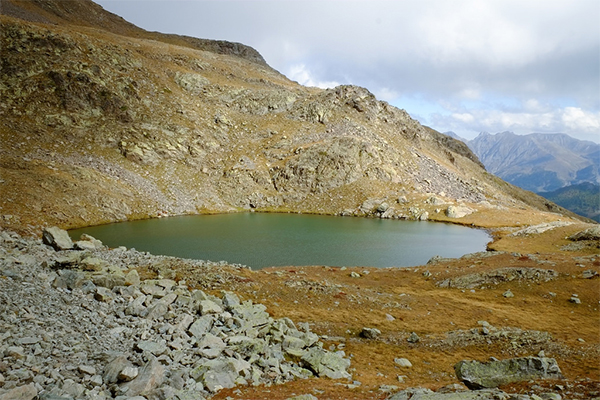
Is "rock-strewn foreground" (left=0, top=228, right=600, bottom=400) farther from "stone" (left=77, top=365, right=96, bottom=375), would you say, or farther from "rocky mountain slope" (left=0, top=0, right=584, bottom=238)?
"rocky mountain slope" (left=0, top=0, right=584, bottom=238)

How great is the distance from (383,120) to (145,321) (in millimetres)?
130112

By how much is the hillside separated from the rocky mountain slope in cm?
60

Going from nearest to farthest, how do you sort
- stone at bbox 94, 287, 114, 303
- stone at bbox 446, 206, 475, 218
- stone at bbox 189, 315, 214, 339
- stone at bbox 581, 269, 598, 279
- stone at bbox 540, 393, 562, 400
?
stone at bbox 540, 393, 562, 400, stone at bbox 189, 315, 214, 339, stone at bbox 94, 287, 114, 303, stone at bbox 581, 269, 598, 279, stone at bbox 446, 206, 475, 218

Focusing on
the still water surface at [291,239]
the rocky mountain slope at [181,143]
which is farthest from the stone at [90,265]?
the rocky mountain slope at [181,143]

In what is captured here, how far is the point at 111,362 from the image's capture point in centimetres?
1345

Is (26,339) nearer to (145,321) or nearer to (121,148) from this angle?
(145,321)

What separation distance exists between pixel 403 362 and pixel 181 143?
315 ft

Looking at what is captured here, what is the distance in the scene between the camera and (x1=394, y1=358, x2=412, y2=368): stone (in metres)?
20.3

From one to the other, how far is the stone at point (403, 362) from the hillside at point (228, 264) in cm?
13

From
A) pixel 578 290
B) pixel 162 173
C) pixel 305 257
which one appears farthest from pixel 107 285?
pixel 162 173

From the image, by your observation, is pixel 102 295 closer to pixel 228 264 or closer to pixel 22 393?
pixel 22 393

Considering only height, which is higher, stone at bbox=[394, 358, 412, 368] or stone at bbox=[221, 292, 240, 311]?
stone at bbox=[221, 292, 240, 311]

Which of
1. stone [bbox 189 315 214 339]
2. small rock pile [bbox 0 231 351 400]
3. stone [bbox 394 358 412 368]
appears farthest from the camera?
stone [bbox 394 358 412 368]

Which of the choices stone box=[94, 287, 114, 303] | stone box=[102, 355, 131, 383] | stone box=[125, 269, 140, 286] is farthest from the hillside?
stone box=[125, 269, 140, 286]
